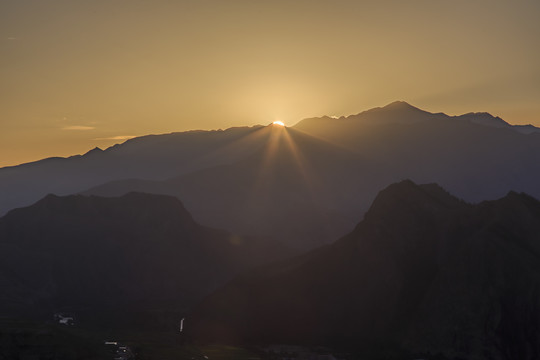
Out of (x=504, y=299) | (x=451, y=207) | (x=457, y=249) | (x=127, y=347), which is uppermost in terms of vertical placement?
(x=451, y=207)

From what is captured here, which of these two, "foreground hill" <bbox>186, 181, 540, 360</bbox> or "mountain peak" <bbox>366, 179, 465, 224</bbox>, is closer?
"foreground hill" <bbox>186, 181, 540, 360</bbox>

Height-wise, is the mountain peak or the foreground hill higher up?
the mountain peak

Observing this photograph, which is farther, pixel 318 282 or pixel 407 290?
pixel 318 282

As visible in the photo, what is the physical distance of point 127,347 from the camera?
164375 mm

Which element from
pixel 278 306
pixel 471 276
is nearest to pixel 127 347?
pixel 278 306

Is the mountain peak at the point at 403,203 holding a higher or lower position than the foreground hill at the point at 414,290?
higher

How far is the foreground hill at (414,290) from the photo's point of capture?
151m

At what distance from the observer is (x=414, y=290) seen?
172 m

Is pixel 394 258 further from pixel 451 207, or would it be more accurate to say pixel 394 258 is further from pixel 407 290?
pixel 451 207

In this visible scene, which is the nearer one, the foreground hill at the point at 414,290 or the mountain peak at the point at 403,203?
the foreground hill at the point at 414,290

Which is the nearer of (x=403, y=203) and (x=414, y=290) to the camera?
(x=414, y=290)

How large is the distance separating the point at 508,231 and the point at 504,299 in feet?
78.2

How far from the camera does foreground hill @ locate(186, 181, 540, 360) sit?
497ft

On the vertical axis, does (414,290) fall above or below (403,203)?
below
